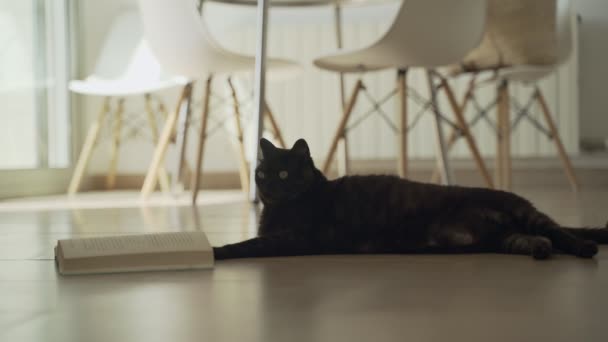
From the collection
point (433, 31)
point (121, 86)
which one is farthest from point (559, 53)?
point (121, 86)

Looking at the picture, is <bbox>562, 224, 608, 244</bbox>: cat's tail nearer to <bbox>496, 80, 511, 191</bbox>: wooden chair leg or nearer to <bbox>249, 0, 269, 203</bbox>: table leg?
<bbox>249, 0, 269, 203</bbox>: table leg

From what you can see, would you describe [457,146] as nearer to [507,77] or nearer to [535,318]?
[507,77]

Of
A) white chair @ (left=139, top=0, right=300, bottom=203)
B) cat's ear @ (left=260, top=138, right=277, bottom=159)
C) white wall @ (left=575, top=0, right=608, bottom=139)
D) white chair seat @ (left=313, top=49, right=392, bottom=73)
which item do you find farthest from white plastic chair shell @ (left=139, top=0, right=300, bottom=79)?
white wall @ (left=575, top=0, right=608, bottom=139)

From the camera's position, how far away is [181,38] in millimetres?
2736

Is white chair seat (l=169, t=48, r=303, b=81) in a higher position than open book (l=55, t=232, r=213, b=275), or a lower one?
higher

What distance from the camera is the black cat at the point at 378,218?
52.3 inches

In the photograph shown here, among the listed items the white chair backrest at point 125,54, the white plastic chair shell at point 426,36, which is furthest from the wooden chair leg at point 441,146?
the white chair backrest at point 125,54

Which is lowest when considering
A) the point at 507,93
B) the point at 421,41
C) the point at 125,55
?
the point at 507,93

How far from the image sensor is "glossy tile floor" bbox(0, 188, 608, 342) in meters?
0.73

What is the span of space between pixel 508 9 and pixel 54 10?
2496mm

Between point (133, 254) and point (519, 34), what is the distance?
2.41 metres

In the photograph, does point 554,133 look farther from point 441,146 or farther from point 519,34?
point 441,146

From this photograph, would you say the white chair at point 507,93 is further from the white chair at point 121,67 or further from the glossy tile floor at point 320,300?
the glossy tile floor at point 320,300

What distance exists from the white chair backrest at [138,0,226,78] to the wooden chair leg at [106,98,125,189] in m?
1.18
